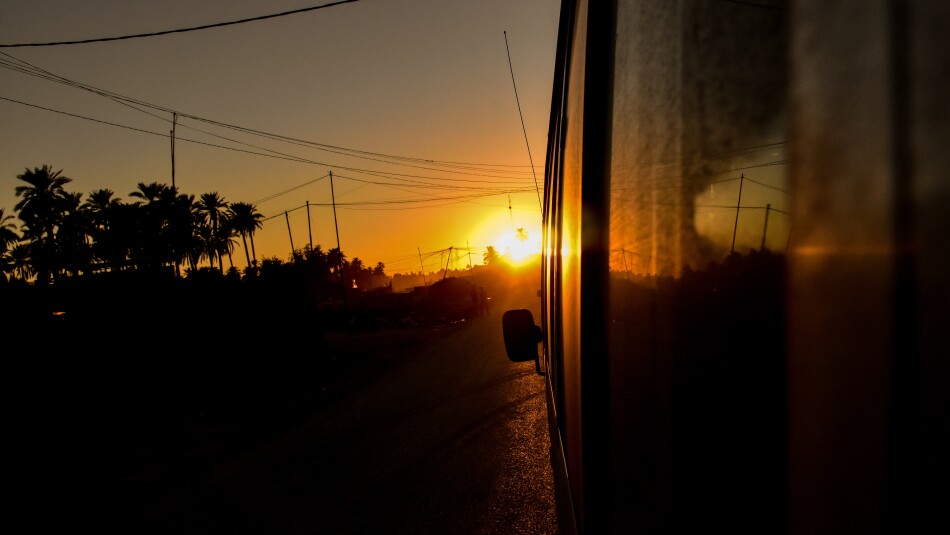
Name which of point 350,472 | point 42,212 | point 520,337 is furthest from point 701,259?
point 42,212

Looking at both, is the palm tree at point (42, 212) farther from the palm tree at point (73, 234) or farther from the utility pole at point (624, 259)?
the utility pole at point (624, 259)

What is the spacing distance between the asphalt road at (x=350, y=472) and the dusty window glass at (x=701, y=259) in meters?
3.43

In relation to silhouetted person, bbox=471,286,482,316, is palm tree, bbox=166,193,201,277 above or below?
above

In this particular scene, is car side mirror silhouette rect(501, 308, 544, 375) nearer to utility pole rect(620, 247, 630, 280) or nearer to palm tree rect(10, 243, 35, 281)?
utility pole rect(620, 247, 630, 280)

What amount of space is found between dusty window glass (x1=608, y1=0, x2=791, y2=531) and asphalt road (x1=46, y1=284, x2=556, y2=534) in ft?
11.2

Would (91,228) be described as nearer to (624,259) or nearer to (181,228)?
(181,228)

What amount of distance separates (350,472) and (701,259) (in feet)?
17.5

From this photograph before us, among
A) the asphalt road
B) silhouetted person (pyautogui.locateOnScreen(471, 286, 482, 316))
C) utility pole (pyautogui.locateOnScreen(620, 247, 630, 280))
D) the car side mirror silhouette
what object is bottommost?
silhouetted person (pyautogui.locateOnScreen(471, 286, 482, 316))

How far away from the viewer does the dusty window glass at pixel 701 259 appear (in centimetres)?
50

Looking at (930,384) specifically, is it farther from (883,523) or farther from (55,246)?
(55,246)

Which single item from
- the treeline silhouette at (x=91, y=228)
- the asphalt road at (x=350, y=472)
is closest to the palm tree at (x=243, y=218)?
the treeline silhouette at (x=91, y=228)

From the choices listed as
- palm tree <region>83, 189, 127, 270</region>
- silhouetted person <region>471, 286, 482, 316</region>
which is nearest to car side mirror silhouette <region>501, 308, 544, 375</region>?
silhouetted person <region>471, 286, 482, 316</region>

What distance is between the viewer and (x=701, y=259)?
2.15 feet

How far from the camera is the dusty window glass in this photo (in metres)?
0.50
